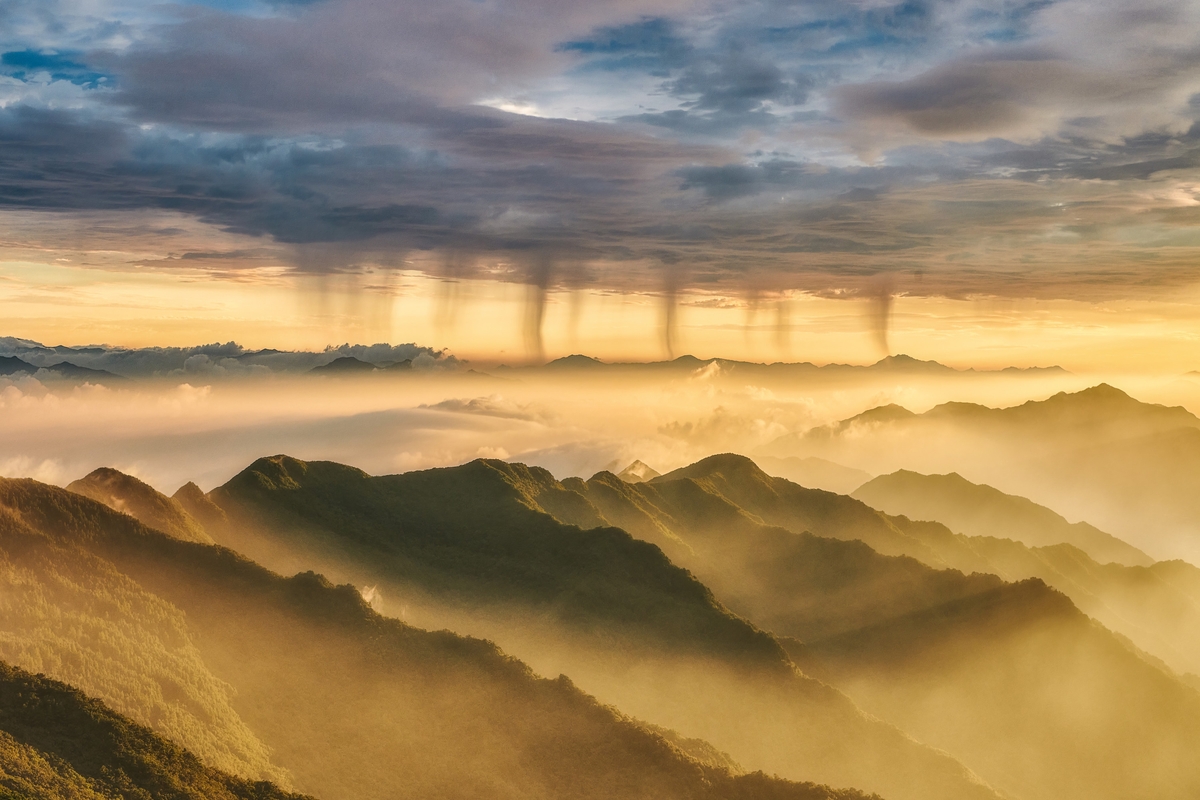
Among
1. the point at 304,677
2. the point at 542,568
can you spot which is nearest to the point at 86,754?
the point at 304,677

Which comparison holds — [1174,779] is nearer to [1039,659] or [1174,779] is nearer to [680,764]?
[1039,659]

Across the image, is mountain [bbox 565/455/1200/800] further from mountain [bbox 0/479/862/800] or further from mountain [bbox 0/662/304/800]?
mountain [bbox 0/662/304/800]

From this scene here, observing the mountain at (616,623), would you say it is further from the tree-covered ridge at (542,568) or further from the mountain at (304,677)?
the mountain at (304,677)

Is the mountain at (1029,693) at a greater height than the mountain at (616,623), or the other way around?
the mountain at (616,623)

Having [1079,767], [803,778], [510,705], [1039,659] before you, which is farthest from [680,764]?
[1039,659]

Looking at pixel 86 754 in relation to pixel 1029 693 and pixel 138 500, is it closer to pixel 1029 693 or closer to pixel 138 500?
pixel 138 500

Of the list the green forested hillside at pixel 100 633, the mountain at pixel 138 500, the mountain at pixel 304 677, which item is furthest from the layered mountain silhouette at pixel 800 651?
the green forested hillside at pixel 100 633

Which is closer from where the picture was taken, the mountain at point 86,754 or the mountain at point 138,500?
the mountain at point 86,754

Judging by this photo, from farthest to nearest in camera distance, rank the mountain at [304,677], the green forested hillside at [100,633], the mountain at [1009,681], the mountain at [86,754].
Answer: the mountain at [1009,681]
the mountain at [304,677]
the green forested hillside at [100,633]
the mountain at [86,754]
